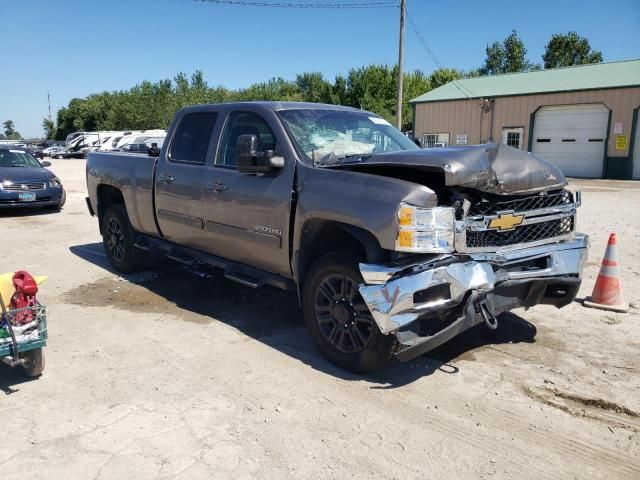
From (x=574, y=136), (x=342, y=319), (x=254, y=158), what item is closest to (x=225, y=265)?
(x=254, y=158)

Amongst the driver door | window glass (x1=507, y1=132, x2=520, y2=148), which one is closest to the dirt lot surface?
the driver door

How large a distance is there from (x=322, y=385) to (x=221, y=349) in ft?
3.55

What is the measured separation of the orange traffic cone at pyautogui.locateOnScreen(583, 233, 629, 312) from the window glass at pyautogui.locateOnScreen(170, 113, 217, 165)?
13.7 ft

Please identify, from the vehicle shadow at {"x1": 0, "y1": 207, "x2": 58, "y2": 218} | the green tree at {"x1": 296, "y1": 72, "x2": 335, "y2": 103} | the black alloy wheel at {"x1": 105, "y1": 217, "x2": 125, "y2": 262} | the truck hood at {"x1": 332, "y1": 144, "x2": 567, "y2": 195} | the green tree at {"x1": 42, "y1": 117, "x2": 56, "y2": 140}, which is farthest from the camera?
the green tree at {"x1": 42, "y1": 117, "x2": 56, "y2": 140}

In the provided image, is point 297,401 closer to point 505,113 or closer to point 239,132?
point 239,132

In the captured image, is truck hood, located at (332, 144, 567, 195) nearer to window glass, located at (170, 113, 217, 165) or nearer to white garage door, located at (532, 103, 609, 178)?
window glass, located at (170, 113, 217, 165)

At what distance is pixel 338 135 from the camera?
4789 mm

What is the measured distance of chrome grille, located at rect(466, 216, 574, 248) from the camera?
376 centimetres

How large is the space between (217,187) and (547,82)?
27078 mm

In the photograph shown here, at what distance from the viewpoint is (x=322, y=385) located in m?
3.80

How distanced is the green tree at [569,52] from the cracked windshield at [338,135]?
5765cm

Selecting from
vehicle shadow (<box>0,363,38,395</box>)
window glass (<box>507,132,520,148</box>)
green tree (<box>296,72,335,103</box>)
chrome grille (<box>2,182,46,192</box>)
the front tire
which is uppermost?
green tree (<box>296,72,335,103</box>)

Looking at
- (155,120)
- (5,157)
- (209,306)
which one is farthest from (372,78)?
(209,306)

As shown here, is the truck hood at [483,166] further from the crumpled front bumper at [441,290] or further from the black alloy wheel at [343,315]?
the black alloy wheel at [343,315]
